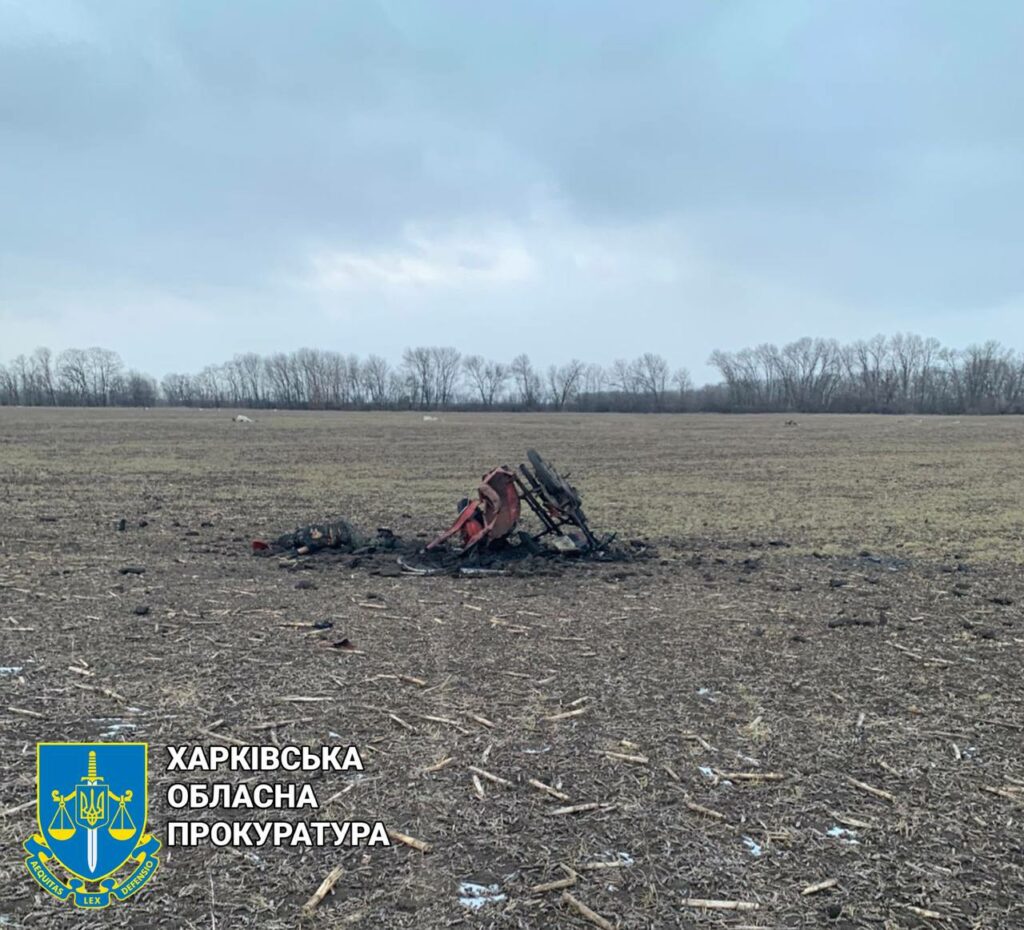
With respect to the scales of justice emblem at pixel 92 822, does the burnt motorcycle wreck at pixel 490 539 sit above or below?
above

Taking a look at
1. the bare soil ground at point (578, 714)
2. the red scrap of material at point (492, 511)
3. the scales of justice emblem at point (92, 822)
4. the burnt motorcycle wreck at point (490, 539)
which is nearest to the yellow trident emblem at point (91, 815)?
the scales of justice emblem at point (92, 822)

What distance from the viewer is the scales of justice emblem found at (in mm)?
3180

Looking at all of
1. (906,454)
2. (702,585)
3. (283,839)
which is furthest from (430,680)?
(906,454)

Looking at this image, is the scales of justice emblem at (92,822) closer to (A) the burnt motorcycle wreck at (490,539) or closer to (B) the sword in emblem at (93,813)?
(B) the sword in emblem at (93,813)

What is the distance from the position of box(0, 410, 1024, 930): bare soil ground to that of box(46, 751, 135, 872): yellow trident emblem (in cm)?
15

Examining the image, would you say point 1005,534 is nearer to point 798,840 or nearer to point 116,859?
point 798,840

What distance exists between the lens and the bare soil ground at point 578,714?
319 centimetres

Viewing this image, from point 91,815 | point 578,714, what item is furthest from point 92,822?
point 578,714

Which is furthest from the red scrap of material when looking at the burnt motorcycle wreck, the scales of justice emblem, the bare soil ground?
the scales of justice emblem

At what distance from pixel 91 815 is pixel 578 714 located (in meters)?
2.85

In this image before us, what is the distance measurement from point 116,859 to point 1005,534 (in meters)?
13.3

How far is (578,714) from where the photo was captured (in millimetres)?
4922

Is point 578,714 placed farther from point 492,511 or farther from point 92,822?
point 492,511

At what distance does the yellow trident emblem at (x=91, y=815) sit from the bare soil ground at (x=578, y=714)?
145 mm
